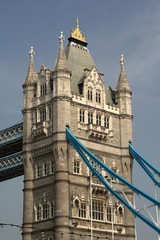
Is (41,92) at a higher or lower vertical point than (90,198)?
higher

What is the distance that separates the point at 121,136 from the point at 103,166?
36.1ft

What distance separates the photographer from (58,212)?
69250mm

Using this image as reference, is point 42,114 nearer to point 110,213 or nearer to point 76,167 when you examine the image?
point 76,167

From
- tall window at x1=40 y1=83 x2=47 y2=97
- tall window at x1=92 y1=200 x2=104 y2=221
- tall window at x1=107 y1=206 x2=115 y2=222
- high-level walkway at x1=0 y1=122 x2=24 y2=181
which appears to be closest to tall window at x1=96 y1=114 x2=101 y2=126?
tall window at x1=40 y1=83 x2=47 y2=97

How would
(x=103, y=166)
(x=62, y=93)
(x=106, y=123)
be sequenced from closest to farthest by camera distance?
(x=103, y=166)
(x=62, y=93)
(x=106, y=123)

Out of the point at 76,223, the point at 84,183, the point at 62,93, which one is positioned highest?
the point at 62,93

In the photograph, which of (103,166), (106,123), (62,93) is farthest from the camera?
(106,123)

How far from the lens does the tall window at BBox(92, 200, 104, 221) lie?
7312cm

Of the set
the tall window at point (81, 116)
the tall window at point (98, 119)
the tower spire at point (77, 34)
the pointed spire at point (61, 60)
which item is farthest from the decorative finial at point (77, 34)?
the tall window at point (81, 116)

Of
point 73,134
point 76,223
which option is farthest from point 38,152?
point 76,223

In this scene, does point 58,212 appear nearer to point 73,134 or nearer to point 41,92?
point 73,134

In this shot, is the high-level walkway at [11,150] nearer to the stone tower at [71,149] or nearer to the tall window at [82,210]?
the stone tower at [71,149]

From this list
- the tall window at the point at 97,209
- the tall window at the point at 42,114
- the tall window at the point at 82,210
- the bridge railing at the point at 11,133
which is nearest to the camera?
the tall window at the point at 82,210

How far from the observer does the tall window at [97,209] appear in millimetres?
73125
